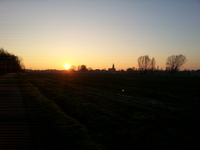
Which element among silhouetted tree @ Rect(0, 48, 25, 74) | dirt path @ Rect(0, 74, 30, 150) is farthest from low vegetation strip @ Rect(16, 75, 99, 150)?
silhouetted tree @ Rect(0, 48, 25, 74)

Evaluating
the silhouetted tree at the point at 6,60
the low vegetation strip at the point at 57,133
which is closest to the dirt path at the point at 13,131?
the low vegetation strip at the point at 57,133

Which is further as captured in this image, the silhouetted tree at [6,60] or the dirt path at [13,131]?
the silhouetted tree at [6,60]

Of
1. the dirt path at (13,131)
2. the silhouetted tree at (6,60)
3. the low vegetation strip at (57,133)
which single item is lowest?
the low vegetation strip at (57,133)

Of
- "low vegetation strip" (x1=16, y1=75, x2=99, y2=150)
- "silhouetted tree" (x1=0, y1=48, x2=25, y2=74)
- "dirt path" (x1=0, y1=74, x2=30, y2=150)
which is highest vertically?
"silhouetted tree" (x1=0, y1=48, x2=25, y2=74)

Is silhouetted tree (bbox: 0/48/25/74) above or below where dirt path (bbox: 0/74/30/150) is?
above

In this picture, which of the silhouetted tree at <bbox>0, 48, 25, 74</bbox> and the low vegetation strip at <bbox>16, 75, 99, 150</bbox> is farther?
the silhouetted tree at <bbox>0, 48, 25, 74</bbox>

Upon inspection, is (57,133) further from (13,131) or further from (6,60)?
(6,60)

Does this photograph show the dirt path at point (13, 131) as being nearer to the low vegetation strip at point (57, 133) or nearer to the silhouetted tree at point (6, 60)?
the low vegetation strip at point (57, 133)

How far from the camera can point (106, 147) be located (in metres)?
4.23

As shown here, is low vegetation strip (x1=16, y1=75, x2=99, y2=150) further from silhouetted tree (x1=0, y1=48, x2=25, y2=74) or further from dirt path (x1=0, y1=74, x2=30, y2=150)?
silhouetted tree (x1=0, y1=48, x2=25, y2=74)

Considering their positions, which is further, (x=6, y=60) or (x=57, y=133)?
(x=6, y=60)

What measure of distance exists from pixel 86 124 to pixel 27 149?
265 cm

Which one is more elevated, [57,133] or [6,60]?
[6,60]

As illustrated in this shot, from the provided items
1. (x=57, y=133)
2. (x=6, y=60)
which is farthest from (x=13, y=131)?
(x=6, y=60)
